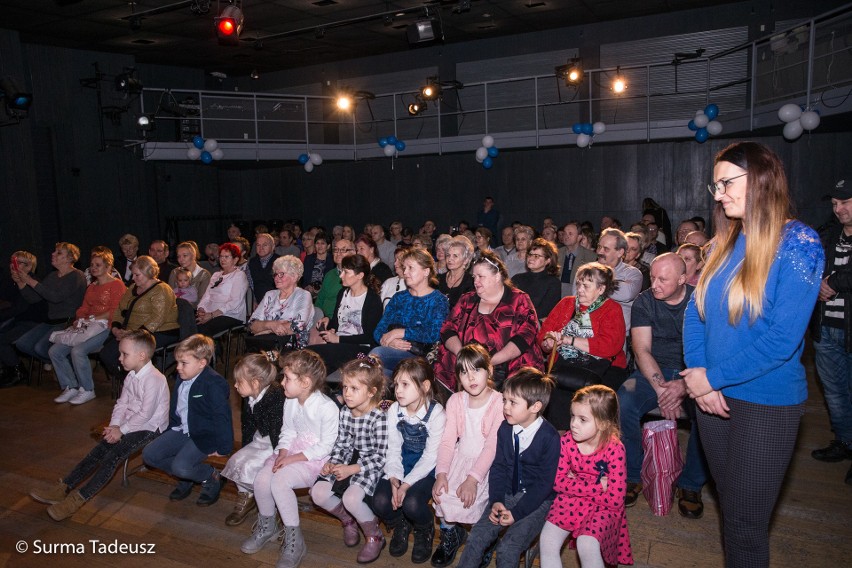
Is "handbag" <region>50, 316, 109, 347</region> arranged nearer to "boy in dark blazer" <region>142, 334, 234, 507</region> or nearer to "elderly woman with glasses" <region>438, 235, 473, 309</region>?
"boy in dark blazer" <region>142, 334, 234, 507</region>

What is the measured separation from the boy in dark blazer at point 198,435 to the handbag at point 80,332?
2.54 m

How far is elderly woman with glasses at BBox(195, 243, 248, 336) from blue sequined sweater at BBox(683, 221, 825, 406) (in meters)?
4.92

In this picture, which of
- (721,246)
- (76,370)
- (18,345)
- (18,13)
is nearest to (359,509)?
(721,246)

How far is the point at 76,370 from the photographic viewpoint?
18.2 feet

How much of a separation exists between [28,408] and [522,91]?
36.2 ft

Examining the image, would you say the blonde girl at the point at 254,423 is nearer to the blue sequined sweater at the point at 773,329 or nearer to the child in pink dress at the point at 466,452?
the child in pink dress at the point at 466,452

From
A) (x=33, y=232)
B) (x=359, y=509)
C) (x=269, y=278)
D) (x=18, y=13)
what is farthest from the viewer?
(x=33, y=232)

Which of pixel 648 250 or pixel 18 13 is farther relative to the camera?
pixel 18 13

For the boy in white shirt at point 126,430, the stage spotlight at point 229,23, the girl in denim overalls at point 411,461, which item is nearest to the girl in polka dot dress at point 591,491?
the girl in denim overalls at point 411,461

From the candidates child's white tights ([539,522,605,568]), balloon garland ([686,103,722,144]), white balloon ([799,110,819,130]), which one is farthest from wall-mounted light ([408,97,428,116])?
child's white tights ([539,522,605,568])

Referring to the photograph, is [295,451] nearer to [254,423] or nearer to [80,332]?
[254,423]

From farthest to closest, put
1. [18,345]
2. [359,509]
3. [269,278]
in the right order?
[269,278], [18,345], [359,509]

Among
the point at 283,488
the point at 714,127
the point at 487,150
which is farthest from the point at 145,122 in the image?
the point at 283,488

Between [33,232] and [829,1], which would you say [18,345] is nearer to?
[33,232]
